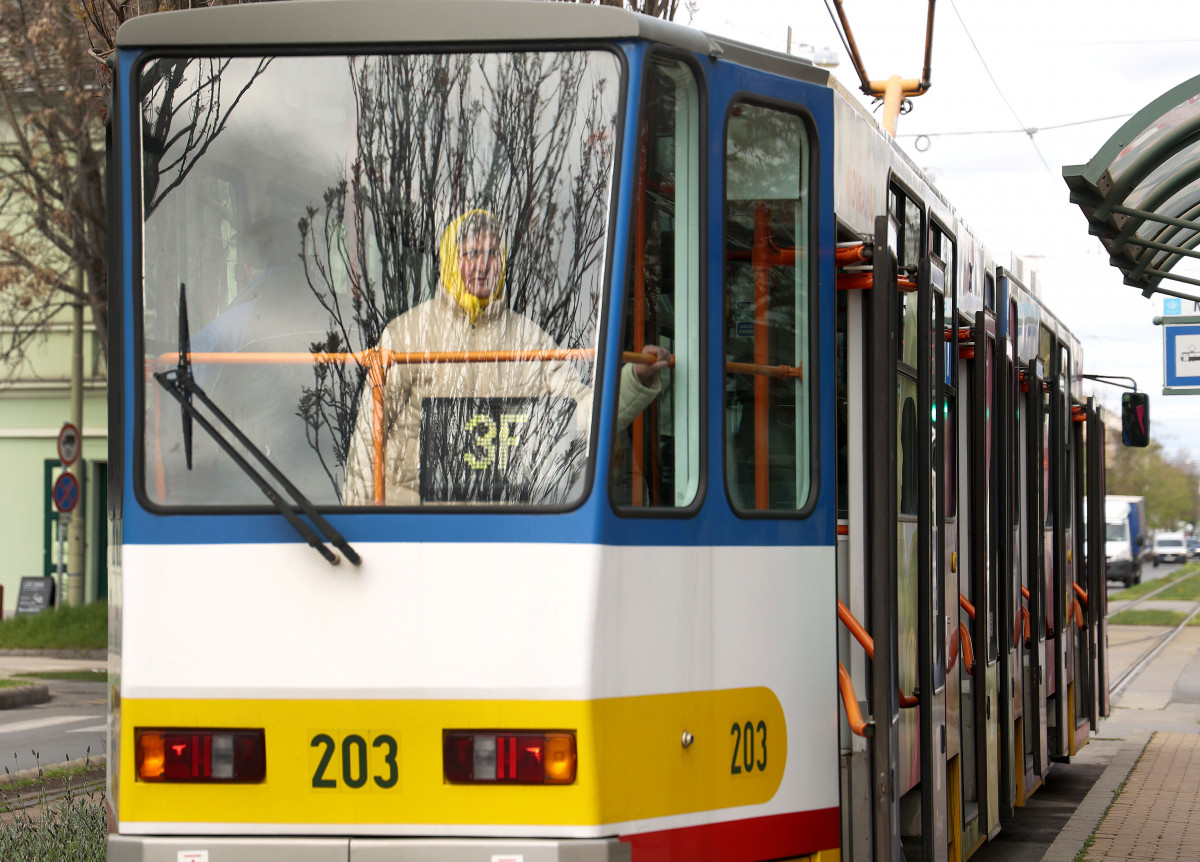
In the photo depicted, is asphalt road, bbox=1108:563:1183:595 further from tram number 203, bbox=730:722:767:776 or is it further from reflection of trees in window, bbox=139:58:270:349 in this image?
reflection of trees in window, bbox=139:58:270:349

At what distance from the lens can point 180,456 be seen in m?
4.10

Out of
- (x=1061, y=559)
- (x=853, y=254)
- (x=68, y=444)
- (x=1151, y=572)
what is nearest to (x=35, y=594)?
(x=68, y=444)

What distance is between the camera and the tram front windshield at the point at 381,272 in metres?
3.95

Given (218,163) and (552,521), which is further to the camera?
(218,163)

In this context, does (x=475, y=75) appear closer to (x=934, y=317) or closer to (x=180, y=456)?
(x=180, y=456)

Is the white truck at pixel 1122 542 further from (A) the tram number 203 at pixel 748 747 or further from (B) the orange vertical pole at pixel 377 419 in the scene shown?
(B) the orange vertical pole at pixel 377 419

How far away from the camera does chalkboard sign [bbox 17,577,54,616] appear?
25.3 meters

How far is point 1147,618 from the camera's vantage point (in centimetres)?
3145

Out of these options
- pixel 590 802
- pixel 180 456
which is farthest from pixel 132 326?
pixel 590 802

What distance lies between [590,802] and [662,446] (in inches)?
37.3

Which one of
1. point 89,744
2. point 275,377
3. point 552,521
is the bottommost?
point 89,744

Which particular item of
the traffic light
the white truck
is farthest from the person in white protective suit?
the white truck

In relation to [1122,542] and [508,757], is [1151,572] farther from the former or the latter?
[508,757]

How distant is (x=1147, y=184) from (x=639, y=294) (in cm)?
472
